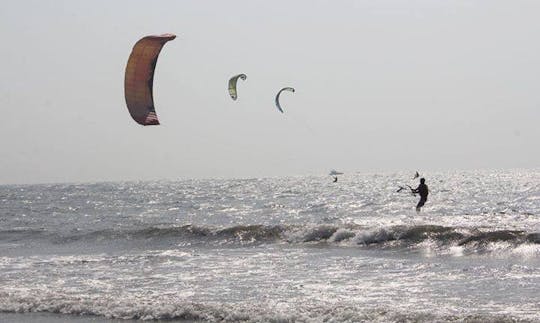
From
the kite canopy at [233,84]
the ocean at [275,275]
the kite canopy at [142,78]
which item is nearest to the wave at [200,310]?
the ocean at [275,275]

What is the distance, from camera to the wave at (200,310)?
10.6m

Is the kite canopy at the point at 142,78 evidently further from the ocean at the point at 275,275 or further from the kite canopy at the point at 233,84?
the kite canopy at the point at 233,84

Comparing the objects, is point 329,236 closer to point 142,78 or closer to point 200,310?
point 142,78

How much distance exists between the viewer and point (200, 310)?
1157cm

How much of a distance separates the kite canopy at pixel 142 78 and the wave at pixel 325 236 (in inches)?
357

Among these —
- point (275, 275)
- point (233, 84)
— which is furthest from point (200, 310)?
point (233, 84)

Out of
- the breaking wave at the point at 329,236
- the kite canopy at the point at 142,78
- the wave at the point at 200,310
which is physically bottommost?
the breaking wave at the point at 329,236

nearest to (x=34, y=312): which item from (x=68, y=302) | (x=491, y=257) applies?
(x=68, y=302)

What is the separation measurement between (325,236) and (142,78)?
33.6 feet

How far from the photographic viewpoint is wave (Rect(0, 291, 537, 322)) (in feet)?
34.8

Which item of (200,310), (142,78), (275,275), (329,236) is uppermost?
(142,78)

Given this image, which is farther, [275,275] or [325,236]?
[325,236]

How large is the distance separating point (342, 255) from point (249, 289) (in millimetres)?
6213

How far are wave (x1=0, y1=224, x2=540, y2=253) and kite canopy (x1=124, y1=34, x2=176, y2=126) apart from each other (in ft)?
29.7
